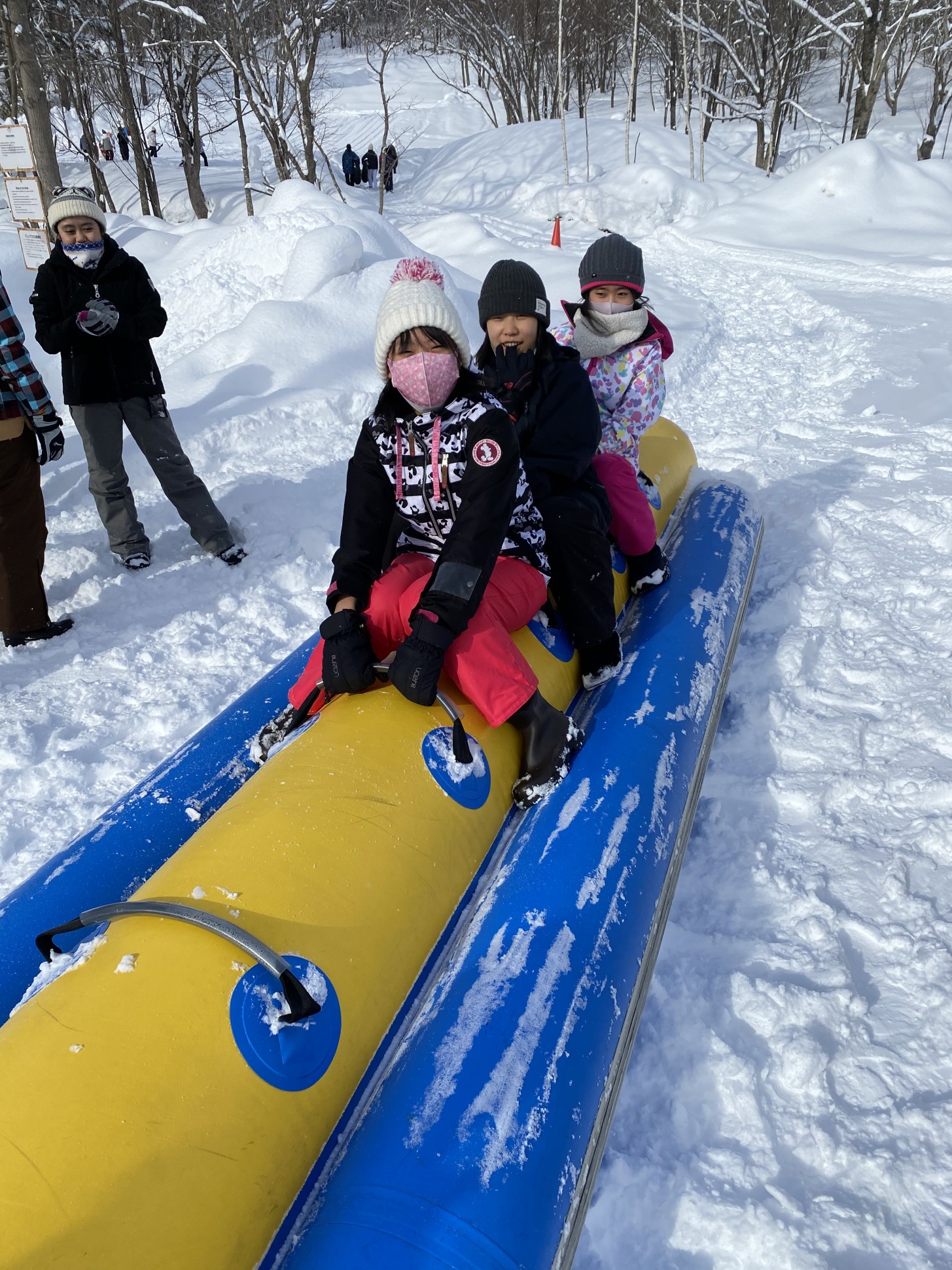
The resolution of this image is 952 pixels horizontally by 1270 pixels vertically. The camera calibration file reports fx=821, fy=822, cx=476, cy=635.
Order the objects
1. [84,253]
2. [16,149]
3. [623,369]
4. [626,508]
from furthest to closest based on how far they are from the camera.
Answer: [16,149], [84,253], [623,369], [626,508]

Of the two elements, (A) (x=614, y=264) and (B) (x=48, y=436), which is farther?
(B) (x=48, y=436)

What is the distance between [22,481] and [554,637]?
95.9 inches

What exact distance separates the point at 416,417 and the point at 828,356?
6.73 meters

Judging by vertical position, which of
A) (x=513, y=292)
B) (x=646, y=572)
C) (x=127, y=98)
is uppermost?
(x=127, y=98)

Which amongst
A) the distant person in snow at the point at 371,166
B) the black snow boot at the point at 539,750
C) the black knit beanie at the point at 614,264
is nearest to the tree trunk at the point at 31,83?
the black knit beanie at the point at 614,264

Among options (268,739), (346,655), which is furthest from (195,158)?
(346,655)

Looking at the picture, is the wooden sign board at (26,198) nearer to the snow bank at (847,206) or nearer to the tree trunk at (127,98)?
the tree trunk at (127,98)

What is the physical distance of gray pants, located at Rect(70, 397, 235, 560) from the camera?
13.3ft

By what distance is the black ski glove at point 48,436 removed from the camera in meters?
3.53

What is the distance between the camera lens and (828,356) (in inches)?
305

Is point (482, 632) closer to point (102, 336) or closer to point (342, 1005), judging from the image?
point (342, 1005)

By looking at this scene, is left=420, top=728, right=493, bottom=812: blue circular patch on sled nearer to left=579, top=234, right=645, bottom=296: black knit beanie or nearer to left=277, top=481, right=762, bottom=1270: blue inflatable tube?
left=277, top=481, right=762, bottom=1270: blue inflatable tube

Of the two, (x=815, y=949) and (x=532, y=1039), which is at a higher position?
(x=532, y=1039)

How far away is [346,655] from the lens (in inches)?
83.4
